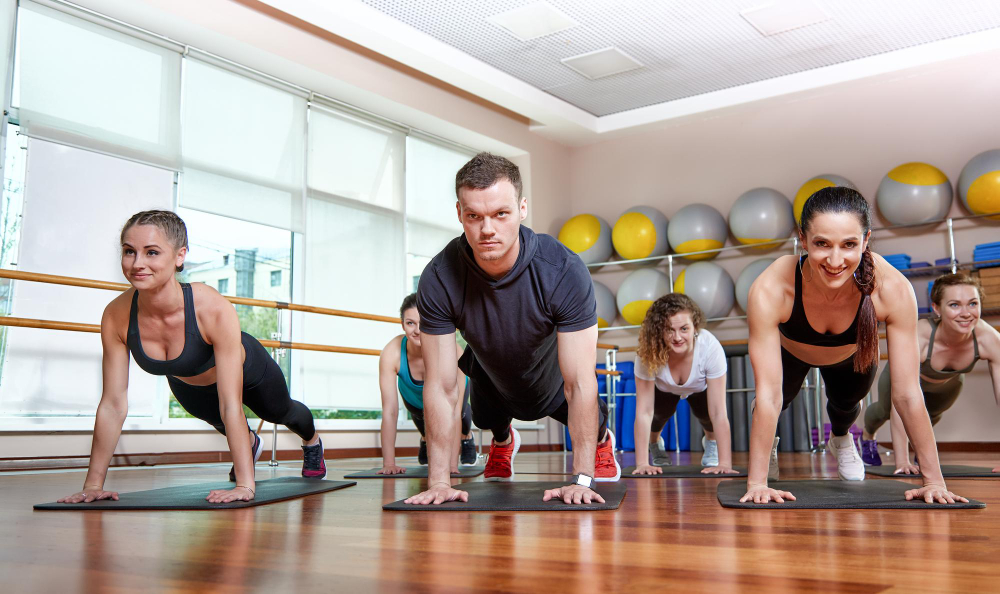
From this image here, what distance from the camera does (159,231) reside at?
86.6 inches

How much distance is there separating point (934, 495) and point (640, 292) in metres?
4.53

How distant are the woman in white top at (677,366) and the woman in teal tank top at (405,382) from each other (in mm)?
811

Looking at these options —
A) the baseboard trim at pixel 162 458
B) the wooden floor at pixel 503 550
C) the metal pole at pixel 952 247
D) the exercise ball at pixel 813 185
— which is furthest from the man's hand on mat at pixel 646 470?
the metal pole at pixel 952 247

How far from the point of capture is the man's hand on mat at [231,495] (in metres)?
2.11

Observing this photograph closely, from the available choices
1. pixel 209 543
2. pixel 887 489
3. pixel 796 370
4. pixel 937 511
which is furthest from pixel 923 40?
pixel 209 543

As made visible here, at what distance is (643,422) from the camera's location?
12.0 feet

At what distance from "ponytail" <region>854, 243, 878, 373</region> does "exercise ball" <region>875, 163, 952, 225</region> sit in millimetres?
3762

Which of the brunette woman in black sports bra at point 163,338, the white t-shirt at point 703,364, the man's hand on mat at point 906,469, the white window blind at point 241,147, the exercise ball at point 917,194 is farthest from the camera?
the exercise ball at point 917,194

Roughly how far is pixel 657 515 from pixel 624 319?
17.2 ft

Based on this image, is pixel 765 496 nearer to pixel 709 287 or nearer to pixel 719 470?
pixel 719 470

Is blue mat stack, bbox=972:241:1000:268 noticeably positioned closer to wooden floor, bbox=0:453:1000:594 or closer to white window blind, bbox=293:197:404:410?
wooden floor, bbox=0:453:1000:594

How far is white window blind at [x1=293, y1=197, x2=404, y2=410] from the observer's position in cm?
561

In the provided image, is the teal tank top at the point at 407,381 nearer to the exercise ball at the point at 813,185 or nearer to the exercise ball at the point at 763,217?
the exercise ball at the point at 813,185

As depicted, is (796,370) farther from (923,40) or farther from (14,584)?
(923,40)
